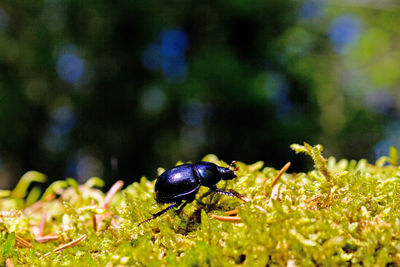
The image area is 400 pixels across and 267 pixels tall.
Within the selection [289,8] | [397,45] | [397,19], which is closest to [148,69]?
[289,8]

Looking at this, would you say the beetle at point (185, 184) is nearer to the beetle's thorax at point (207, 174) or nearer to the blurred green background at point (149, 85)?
the beetle's thorax at point (207, 174)

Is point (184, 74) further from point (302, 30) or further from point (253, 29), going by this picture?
point (302, 30)

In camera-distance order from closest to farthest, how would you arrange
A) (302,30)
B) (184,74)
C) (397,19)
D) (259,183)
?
1. (259,183)
2. (184,74)
3. (302,30)
4. (397,19)

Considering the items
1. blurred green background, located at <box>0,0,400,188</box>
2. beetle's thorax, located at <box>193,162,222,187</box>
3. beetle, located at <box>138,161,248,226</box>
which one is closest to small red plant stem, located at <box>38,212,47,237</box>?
beetle, located at <box>138,161,248,226</box>

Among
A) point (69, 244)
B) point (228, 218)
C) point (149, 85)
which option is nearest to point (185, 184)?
point (228, 218)

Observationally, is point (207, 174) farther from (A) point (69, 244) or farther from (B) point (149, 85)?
(B) point (149, 85)

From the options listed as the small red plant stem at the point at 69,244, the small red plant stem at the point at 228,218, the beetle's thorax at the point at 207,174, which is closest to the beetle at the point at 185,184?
the beetle's thorax at the point at 207,174
